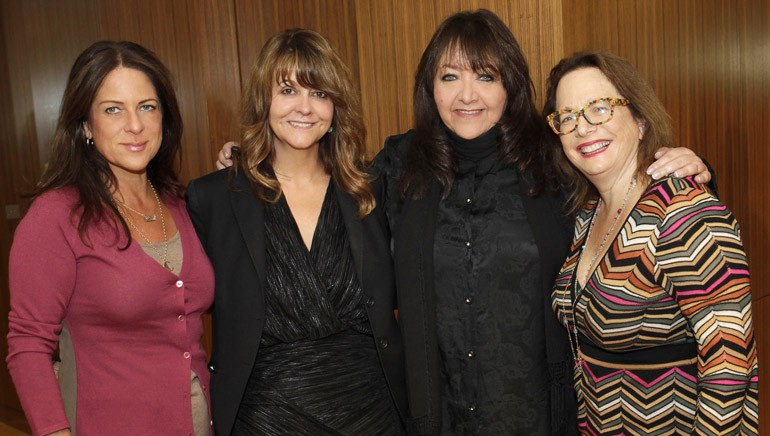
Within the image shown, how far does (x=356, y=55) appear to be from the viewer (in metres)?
3.71

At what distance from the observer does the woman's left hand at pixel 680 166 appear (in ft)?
6.00

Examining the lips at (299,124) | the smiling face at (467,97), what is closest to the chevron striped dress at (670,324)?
the smiling face at (467,97)

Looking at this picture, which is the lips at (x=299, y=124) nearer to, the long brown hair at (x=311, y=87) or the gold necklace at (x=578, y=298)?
the long brown hair at (x=311, y=87)

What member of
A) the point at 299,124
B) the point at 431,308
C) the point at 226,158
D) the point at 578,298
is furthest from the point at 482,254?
the point at 226,158

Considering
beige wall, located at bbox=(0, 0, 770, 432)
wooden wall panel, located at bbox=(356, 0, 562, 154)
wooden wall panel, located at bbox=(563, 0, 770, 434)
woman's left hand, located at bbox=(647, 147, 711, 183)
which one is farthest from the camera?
wooden wall panel, located at bbox=(563, 0, 770, 434)

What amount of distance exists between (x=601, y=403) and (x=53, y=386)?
151cm

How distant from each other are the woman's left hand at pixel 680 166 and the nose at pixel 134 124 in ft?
4.80

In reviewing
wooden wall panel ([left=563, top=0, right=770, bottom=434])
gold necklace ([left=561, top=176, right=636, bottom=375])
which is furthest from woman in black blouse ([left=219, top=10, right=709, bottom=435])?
wooden wall panel ([left=563, top=0, right=770, bottom=434])

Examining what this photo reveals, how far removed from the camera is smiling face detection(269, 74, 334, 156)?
89.4 inches

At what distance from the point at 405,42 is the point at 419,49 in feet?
0.31

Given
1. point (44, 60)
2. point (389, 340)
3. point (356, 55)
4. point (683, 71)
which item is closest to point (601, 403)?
point (389, 340)

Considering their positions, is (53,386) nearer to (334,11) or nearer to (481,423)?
Result: (481,423)

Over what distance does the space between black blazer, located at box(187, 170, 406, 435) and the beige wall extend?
3.25 feet

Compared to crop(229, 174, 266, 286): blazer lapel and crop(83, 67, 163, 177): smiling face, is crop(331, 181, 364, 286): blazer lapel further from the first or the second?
crop(83, 67, 163, 177): smiling face
